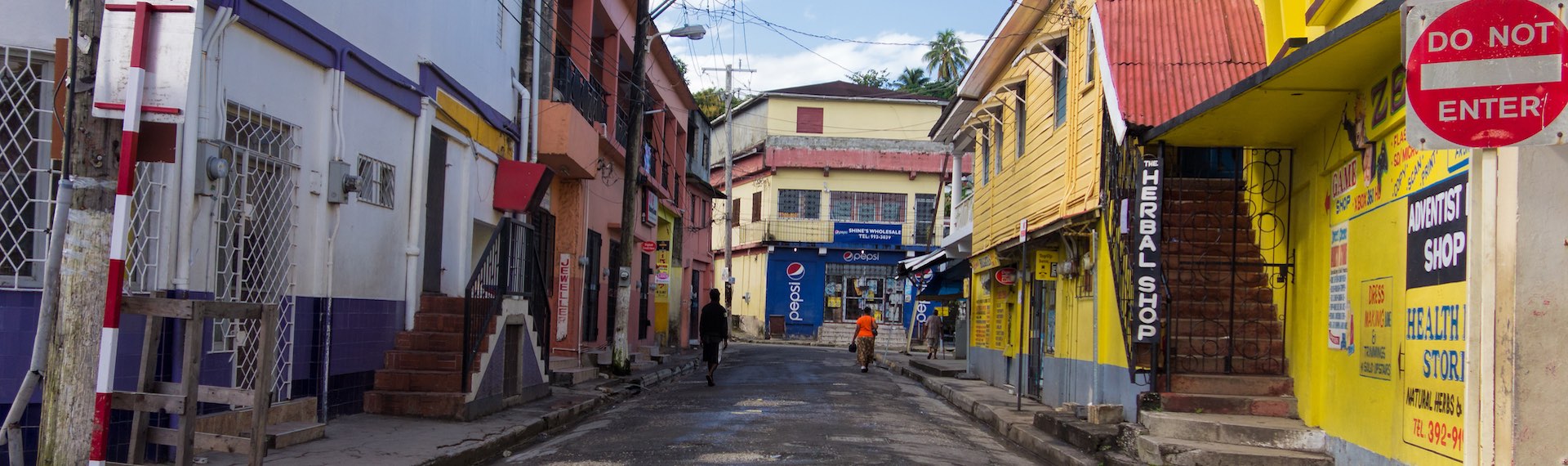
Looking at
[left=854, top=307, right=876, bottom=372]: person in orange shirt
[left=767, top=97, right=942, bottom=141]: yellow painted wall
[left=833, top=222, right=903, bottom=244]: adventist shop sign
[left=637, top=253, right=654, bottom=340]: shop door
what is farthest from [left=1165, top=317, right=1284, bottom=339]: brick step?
[left=767, top=97, right=942, bottom=141]: yellow painted wall

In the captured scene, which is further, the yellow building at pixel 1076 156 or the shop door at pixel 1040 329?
the shop door at pixel 1040 329

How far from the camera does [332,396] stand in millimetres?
11109

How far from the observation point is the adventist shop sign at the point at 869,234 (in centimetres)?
4703

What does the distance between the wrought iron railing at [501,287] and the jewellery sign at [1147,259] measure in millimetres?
6386

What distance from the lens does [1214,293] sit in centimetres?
1182

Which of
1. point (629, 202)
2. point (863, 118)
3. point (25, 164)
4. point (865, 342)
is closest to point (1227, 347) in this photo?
point (25, 164)

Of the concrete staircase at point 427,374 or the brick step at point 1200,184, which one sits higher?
the brick step at point 1200,184

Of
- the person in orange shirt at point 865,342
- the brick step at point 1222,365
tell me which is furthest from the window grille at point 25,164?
the person in orange shirt at point 865,342

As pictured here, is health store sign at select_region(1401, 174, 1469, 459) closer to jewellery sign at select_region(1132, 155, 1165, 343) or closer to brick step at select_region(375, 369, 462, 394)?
jewellery sign at select_region(1132, 155, 1165, 343)

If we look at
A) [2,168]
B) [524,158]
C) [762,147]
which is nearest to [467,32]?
[524,158]

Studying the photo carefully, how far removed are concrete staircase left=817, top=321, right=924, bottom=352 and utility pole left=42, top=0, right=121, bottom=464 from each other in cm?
4032

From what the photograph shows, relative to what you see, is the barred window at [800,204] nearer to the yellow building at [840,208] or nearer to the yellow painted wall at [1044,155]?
the yellow building at [840,208]

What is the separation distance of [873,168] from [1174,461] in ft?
124

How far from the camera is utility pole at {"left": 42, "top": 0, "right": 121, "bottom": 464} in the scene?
522 centimetres
